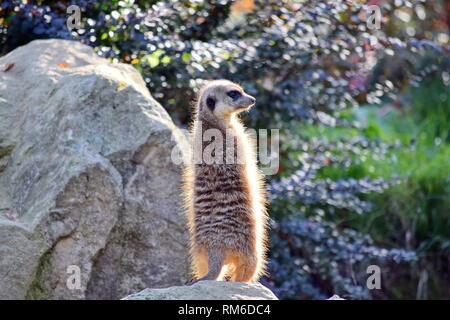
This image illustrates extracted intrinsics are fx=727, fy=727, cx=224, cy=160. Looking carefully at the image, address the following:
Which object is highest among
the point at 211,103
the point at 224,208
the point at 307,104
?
the point at 211,103

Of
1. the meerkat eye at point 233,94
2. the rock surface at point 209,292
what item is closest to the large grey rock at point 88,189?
the meerkat eye at point 233,94

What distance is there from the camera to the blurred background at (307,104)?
16.0 feet

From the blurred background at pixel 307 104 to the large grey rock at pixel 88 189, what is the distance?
33.6 inches

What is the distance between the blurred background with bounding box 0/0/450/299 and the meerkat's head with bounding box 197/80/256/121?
0.87m

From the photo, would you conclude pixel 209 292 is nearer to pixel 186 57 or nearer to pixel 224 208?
pixel 224 208

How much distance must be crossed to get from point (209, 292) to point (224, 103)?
4.23 ft

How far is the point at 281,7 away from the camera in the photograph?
533 cm

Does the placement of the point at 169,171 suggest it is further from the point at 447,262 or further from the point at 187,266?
the point at 447,262

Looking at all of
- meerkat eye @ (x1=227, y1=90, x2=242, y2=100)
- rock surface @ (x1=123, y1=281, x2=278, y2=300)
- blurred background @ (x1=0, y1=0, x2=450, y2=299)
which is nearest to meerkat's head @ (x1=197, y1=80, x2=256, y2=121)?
meerkat eye @ (x1=227, y1=90, x2=242, y2=100)

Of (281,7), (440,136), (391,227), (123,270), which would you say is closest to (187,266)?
(123,270)

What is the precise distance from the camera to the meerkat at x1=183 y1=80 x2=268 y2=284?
134 inches

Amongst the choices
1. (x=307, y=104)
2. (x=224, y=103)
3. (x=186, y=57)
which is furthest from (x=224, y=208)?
(x=307, y=104)

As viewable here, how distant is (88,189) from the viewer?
11.6 feet

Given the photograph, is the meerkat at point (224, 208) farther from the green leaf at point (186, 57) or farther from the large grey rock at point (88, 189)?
the green leaf at point (186, 57)
